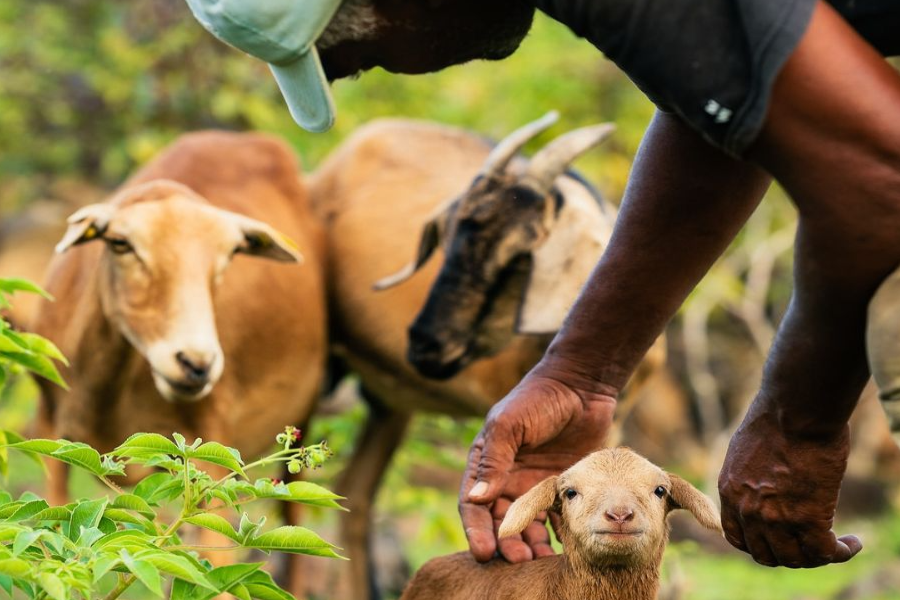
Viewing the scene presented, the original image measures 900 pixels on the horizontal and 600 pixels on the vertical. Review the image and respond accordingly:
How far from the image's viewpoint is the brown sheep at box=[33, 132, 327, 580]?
181 inches

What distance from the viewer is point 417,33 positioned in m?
2.40

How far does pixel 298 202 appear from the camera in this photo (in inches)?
255

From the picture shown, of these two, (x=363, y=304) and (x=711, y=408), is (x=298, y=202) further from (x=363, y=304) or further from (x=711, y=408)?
(x=711, y=408)

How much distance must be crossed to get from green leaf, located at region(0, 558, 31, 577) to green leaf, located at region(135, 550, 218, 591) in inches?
6.0

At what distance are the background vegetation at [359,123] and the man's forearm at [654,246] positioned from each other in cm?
375

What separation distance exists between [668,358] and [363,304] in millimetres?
7866

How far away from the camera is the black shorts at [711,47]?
77.0 inches

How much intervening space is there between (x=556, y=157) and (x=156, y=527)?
3.78m

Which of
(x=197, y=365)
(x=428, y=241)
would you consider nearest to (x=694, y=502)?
(x=197, y=365)

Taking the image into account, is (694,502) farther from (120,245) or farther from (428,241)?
(428,241)

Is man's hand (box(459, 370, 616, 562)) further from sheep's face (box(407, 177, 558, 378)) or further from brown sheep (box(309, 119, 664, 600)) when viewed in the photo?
sheep's face (box(407, 177, 558, 378))

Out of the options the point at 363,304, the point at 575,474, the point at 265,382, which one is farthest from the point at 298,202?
the point at 575,474

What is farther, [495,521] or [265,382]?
[265,382]

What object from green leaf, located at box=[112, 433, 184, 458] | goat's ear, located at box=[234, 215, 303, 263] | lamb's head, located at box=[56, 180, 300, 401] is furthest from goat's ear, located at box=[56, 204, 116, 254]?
green leaf, located at box=[112, 433, 184, 458]
